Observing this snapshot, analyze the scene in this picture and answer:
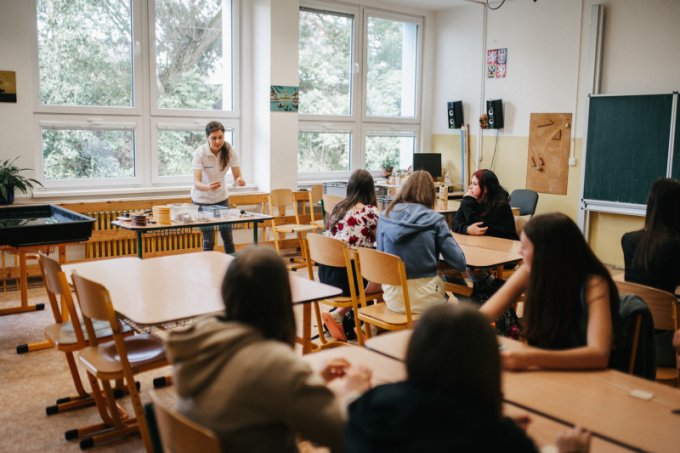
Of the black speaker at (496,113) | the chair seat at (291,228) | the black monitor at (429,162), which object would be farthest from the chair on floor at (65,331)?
the black speaker at (496,113)

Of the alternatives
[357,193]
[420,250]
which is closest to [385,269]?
[420,250]

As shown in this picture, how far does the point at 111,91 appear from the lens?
21.0 feet

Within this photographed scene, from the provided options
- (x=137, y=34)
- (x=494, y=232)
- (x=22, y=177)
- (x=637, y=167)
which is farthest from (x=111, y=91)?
(x=637, y=167)

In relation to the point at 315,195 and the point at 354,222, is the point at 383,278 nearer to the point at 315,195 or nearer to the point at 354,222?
the point at 354,222

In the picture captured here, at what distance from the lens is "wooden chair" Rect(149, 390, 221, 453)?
1325 millimetres

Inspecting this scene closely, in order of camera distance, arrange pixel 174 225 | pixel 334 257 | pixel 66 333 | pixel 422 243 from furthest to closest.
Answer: pixel 174 225, pixel 334 257, pixel 422 243, pixel 66 333

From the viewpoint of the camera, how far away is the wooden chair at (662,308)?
2.74m

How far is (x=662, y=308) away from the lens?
2754 mm

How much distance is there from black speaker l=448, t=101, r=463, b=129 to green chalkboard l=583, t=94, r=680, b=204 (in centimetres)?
187

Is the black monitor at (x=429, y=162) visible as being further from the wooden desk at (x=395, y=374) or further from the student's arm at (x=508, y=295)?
the wooden desk at (x=395, y=374)

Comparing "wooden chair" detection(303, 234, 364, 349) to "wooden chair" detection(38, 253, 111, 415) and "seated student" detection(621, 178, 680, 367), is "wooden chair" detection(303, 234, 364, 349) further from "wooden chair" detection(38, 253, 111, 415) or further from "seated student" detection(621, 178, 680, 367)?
"seated student" detection(621, 178, 680, 367)

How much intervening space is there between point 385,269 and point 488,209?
1542mm

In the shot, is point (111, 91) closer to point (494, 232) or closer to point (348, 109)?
point (348, 109)

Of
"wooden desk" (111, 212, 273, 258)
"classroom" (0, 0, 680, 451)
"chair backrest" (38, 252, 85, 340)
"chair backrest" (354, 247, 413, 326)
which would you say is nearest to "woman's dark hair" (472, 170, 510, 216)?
"chair backrest" (354, 247, 413, 326)
